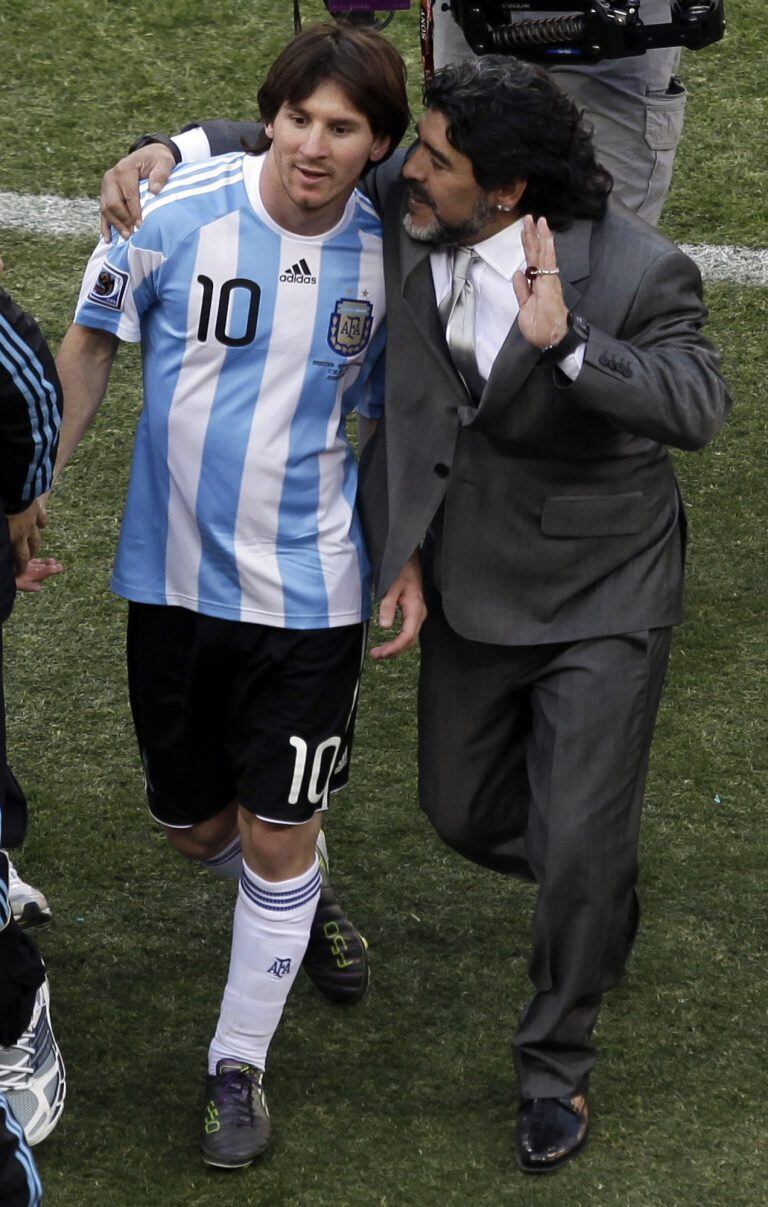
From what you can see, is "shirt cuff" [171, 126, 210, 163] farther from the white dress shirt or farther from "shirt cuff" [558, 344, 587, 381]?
"shirt cuff" [558, 344, 587, 381]

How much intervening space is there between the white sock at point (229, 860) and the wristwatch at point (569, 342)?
1167 mm

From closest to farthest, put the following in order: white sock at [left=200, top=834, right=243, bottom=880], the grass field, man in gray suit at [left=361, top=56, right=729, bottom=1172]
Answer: man in gray suit at [left=361, top=56, right=729, bottom=1172] → the grass field → white sock at [left=200, top=834, right=243, bottom=880]

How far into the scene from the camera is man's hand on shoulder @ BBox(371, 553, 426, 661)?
320 cm

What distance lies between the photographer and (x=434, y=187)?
3043 millimetres

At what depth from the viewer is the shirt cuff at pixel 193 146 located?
3.22 meters

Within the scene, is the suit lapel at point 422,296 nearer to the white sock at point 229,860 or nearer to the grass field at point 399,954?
the white sock at point 229,860

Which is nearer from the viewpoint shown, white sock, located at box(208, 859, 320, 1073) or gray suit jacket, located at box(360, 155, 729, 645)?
gray suit jacket, located at box(360, 155, 729, 645)

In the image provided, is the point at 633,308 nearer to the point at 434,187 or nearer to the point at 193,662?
the point at 434,187

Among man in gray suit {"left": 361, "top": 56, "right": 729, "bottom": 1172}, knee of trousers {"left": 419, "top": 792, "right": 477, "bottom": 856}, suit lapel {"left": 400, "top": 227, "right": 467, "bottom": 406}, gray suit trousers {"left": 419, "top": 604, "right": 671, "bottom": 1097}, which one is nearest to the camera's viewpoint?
man in gray suit {"left": 361, "top": 56, "right": 729, "bottom": 1172}

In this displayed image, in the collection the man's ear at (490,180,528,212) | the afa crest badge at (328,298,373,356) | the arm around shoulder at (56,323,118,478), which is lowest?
the arm around shoulder at (56,323,118,478)

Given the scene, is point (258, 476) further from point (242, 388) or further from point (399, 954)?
point (399, 954)

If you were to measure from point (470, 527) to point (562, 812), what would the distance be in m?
0.51

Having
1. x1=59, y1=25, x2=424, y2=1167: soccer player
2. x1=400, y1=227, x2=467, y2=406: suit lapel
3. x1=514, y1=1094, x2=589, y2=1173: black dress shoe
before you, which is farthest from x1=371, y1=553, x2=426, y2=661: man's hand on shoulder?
x1=514, y1=1094, x2=589, y2=1173: black dress shoe

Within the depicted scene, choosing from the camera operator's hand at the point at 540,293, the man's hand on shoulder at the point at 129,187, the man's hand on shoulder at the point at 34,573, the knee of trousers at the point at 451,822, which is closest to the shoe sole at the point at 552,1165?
the knee of trousers at the point at 451,822
